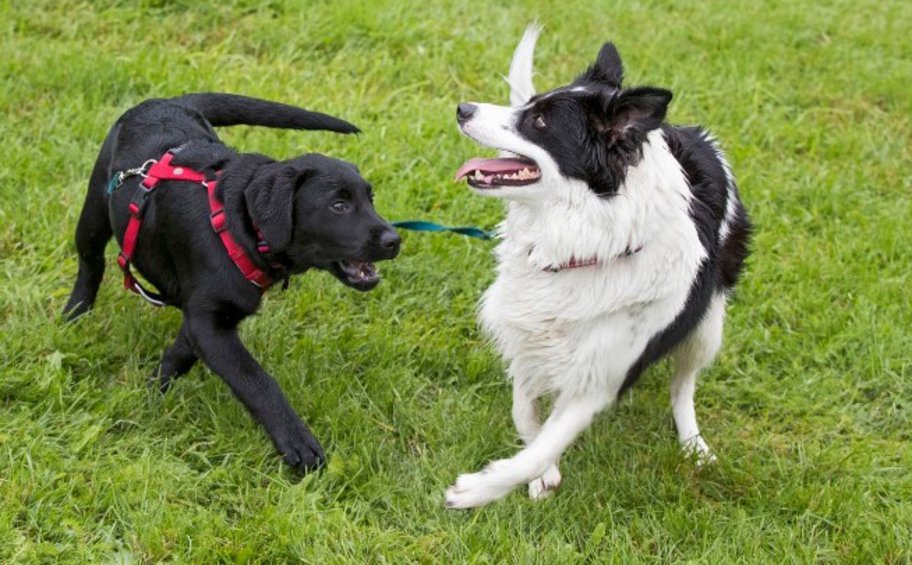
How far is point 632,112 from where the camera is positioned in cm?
307

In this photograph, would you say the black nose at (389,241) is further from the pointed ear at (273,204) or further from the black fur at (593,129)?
the black fur at (593,129)

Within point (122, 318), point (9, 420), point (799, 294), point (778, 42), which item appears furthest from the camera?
point (778, 42)

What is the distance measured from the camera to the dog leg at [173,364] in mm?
3711

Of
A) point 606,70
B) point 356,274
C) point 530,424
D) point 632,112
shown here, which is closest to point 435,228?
point 356,274

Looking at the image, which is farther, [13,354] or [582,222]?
[13,354]

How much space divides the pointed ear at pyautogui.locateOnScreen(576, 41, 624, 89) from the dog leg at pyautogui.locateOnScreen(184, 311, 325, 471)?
1.31m

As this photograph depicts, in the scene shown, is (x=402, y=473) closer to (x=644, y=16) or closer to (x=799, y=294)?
(x=799, y=294)

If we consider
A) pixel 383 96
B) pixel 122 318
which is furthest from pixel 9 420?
pixel 383 96

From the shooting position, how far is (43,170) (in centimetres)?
484

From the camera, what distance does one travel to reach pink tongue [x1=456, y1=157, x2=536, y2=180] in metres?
3.29

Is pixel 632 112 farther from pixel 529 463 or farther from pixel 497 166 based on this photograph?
pixel 529 463

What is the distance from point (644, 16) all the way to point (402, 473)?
406cm

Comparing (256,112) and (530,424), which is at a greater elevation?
(256,112)

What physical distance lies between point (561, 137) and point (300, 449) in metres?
1.21
